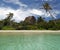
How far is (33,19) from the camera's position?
63.5 m

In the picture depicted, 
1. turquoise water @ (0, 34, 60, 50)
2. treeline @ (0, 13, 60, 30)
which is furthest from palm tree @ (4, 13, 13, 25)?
turquoise water @ (0, 34, 60, 50)

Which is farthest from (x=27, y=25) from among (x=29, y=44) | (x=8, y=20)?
(x=29, y=44)

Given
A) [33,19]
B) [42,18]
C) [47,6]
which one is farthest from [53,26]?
[33,19]

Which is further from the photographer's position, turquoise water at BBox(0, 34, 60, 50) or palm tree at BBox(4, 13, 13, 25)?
palm tree at BBox(4, 13, 13, 25)

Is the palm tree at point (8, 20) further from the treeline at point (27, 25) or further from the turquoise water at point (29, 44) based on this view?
the turquoise water at point (29, 44)

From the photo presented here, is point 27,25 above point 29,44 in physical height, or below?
above

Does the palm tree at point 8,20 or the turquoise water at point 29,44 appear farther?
the palm tree at point 8,20

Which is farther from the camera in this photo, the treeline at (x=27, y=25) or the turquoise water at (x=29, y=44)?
the treeline at (x=27, y=25)

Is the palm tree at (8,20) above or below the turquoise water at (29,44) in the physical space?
above

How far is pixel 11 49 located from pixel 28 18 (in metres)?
53.0

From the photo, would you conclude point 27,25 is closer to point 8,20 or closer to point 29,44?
point 8,20

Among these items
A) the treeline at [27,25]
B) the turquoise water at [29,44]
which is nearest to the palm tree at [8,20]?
the treeline at [27,25]

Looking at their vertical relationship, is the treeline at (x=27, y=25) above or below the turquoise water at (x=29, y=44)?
above

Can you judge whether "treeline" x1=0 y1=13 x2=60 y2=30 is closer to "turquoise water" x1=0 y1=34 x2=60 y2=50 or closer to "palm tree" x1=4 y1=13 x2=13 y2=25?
"palm tree" x1=4 y1=13 x2=13 y2=25
